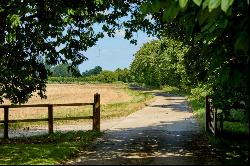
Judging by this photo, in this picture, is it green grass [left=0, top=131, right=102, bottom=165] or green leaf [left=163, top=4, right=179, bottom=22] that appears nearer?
green leaf [left=163, top=4, right=179, bottom=22]

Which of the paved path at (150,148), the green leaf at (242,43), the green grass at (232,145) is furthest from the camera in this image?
the green grass at (232,145)

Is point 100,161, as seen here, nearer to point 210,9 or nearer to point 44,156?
point 44,156

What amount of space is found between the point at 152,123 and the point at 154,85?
113 m

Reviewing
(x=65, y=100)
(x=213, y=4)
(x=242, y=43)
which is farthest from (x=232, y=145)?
(x=65, y=100)

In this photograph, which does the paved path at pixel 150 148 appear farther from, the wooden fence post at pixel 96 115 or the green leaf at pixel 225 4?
the green leaf at pixel 225 4

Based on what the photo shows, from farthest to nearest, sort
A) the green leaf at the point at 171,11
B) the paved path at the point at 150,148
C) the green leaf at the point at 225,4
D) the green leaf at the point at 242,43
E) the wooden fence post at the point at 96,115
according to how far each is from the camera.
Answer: the wooden fence post at the point at 96,115 → the paved path at the point at 150,148 → the green leaf at the point at 171,11 → the green leaf at the point at 242,43 → the green leaf at the point at 225,4

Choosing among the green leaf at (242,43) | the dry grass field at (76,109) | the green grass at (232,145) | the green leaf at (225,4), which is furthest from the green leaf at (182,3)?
the dry grass field at (76,109)

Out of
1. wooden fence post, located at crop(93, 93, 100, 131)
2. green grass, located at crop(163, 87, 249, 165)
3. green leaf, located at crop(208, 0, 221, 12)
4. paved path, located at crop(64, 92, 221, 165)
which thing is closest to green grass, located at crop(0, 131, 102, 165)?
paved path, located at crop(64, 92, 221, 165)

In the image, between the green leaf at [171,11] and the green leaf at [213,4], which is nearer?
the green leaf at [213,4]

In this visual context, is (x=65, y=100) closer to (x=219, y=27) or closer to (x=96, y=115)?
(x=96, y=115)

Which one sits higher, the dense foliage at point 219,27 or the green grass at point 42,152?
the dense foliage at point 219,27

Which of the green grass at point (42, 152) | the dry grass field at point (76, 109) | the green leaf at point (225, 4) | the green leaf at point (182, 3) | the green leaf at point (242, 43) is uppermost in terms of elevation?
the green leaf at point (182, 3)

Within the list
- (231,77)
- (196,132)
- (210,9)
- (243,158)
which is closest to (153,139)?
(196,132)

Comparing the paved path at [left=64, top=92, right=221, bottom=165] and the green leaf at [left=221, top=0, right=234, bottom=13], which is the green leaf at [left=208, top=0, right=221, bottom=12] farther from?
the paved path at [left=64, top=92, right=221, bottom=165]
